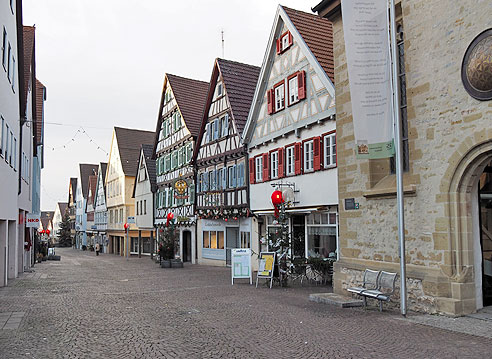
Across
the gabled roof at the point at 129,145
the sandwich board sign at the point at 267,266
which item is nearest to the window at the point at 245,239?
the sandwich board sign at the point at 267,266

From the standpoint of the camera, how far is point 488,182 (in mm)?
10117

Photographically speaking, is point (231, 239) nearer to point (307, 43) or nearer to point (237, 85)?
point (237, 85)

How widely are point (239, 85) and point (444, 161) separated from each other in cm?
1718

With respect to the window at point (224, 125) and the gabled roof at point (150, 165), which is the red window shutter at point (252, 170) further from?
the gabled roof at point (150, 165)

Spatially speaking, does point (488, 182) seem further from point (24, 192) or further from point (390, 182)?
point (24, 192)

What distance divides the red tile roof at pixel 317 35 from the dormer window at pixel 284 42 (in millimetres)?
587

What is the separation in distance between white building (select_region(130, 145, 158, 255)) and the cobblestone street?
2446 centimetres

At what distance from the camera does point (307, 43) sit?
60.1 ft

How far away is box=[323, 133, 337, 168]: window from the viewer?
1667 cm

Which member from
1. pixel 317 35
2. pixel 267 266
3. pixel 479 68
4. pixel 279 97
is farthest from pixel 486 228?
pixel 279 97

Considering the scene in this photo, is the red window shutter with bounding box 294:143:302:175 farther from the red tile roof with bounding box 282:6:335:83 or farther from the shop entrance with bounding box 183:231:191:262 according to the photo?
the shop entrance with bounding box 183:231:191:262

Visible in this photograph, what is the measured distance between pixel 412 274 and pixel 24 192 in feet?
62.3

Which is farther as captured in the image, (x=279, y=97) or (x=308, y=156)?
(x=279, y=97)

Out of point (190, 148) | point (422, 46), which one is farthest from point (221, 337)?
point (190, 148)
